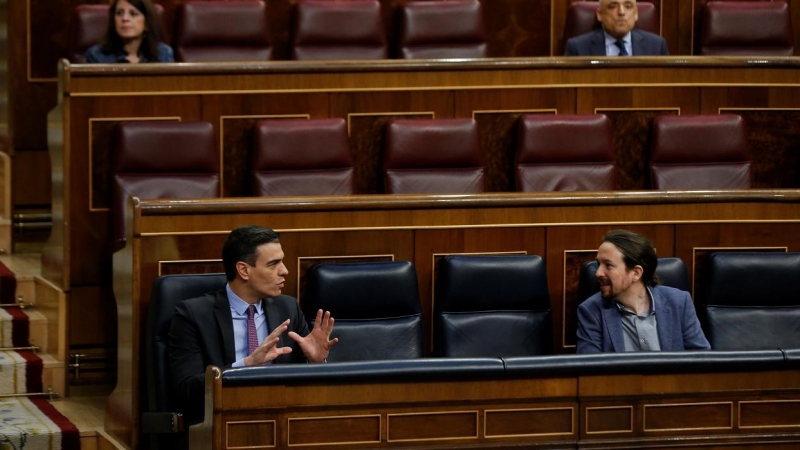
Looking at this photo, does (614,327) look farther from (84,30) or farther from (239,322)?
(84,30)

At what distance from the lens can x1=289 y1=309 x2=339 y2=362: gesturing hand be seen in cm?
125

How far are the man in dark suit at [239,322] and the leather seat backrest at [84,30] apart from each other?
742 millimetres

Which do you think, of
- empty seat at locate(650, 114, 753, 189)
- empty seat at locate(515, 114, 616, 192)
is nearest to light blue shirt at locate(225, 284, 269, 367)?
empty seat at locate(515, 114, 616, 192)

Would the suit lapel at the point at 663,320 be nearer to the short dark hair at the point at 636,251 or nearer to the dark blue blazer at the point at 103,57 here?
the short dark hair at the point at 636,251

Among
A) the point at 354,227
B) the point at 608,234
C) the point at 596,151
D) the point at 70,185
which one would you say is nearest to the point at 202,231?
the point at 354,227

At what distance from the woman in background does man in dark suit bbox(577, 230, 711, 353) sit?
714 millimetres

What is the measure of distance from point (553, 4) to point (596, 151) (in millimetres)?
543

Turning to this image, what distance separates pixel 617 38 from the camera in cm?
201

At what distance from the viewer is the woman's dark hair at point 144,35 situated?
1.81m

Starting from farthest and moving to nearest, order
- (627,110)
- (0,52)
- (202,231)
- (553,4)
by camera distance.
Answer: (553,4)
(0,52)
(627,110)
(202,231)

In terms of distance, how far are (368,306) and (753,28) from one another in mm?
1047

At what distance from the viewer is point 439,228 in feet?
4.85

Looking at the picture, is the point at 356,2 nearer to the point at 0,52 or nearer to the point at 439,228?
the point at 0,52

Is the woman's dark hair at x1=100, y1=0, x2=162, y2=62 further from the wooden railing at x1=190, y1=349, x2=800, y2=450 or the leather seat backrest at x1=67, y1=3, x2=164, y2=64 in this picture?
the wooden railing at x1=190, y1=349, x2=800, y2=450
